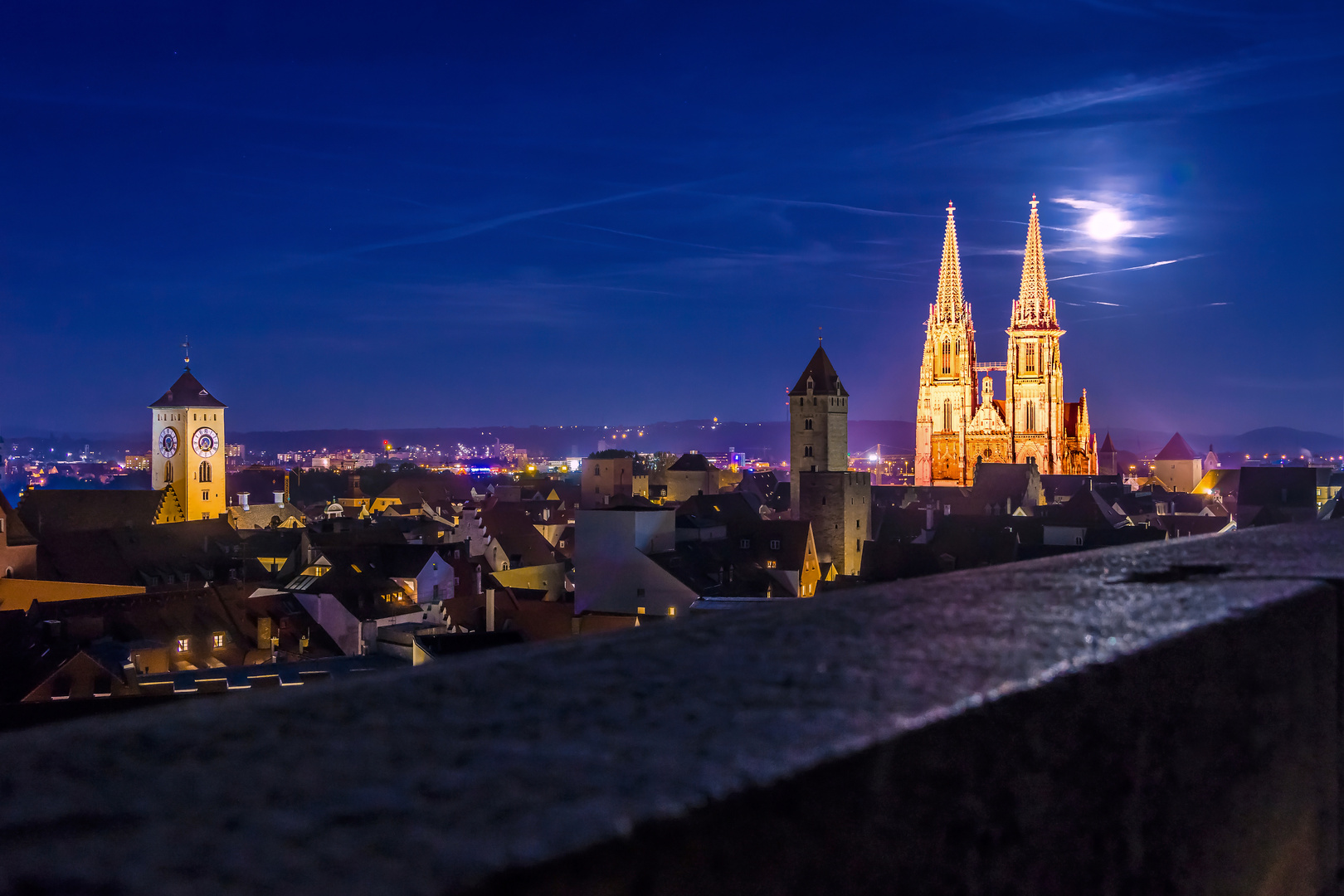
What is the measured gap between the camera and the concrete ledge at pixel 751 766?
2.73 ft

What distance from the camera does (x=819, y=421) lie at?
53.0 metres

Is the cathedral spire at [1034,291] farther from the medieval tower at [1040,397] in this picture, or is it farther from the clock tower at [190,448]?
the clock tower at [190,448]

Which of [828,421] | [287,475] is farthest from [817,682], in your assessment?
[287,475]

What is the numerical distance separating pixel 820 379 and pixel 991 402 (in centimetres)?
3585

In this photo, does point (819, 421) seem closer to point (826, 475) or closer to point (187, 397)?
point (826, 475)

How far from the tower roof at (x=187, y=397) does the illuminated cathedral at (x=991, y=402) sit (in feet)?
171

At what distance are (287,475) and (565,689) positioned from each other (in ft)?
366

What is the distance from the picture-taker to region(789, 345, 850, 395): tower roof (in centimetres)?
5362

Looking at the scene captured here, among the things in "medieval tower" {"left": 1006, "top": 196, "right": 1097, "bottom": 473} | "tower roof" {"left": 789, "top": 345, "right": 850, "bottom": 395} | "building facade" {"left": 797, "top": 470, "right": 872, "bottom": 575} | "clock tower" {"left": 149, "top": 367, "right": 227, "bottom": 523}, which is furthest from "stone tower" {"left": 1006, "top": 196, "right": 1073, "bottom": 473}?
"clock tower" {"left": 149, "top": 367, "right": 227, "bottom": 523}

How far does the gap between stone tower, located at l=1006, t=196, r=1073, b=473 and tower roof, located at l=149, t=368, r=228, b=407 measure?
2287 inches

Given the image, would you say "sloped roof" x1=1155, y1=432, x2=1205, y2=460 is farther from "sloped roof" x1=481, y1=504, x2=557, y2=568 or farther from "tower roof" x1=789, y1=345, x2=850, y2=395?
"sloped roof" x1=481, y1=504, x2=557, y2=568

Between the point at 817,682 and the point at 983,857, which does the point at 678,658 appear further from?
the point at 983,857

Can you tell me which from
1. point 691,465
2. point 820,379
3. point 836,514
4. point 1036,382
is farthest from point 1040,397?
point 836,514

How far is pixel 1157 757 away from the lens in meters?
1.52
